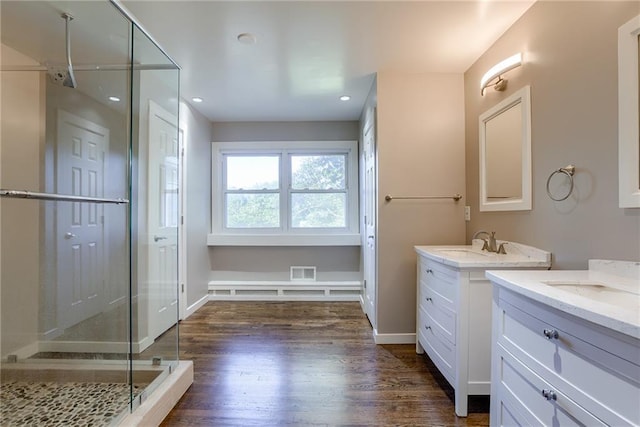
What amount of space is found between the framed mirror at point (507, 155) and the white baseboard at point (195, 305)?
10.3 feet

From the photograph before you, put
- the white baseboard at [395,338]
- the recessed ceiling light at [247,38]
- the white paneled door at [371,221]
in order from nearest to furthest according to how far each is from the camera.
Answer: the recessed ceiling light at [247,38] → the white baseboard at [395,338] → the white paneled door at [371,221]

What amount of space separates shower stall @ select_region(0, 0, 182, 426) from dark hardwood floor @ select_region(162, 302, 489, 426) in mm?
372

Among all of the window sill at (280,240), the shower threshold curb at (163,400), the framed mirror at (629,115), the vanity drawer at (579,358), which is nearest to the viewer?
the vanity drawer at (579,358)

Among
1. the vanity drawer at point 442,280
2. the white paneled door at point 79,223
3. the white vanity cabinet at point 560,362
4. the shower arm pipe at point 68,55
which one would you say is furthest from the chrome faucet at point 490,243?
the shower arm pipe at point 68,55

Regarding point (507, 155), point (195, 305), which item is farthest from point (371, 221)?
point (195, 305)

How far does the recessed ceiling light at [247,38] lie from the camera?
1925 mm

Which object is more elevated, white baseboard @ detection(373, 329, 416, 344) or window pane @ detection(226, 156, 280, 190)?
window pane @ detection(226, 156, 280, 190)

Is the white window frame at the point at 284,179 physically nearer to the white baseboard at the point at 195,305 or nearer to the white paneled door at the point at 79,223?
the white baseboard at the point at 195,305

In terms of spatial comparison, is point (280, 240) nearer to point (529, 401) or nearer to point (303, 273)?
point (303, 273)

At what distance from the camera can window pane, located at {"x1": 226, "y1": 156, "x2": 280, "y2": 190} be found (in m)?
3.89

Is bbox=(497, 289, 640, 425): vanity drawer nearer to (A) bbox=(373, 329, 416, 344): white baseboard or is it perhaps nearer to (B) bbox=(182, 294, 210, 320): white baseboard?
(A) bbox=(373, 329, 416, 344): white baseboard

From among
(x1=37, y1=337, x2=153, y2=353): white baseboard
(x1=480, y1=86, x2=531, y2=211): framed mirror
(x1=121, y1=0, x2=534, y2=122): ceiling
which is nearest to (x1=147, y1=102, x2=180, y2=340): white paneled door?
(x1=37, y1=337, x2=153, y2=353): white baseboard

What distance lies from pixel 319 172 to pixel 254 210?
41.6 inches

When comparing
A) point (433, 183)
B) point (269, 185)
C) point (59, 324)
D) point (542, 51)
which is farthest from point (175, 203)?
point (542, 51)
